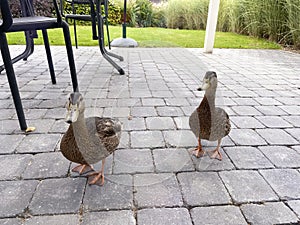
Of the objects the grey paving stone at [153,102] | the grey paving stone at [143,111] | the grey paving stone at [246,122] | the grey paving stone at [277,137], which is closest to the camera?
the grey paving stone at [277,137]

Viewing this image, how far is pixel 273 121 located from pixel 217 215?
4.97 feet

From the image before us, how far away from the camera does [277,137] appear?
2129 mm

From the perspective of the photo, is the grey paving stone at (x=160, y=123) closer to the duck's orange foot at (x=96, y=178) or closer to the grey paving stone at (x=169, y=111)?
the grey paving stone at (x=169, y=111)

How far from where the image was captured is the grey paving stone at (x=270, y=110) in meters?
2.62

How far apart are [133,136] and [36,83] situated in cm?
195

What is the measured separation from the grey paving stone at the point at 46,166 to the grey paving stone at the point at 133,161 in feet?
1.17

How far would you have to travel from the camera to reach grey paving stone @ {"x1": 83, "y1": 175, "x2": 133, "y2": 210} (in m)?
1.35

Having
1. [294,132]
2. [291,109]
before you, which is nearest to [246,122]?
[294,132]

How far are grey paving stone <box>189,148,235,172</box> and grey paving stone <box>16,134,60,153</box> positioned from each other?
1119mm

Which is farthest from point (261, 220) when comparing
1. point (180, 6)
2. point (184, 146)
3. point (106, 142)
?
point (180, 6)

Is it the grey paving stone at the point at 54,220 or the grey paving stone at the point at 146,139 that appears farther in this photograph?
the grey paving stone at the point at 146,139

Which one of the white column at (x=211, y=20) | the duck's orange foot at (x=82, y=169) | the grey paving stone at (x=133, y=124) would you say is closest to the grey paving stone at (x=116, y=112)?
the grey paving stone at (x=133, y=124)

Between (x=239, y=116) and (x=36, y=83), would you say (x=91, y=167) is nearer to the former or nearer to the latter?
(x=239, y=116)

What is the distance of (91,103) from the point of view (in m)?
2.76
